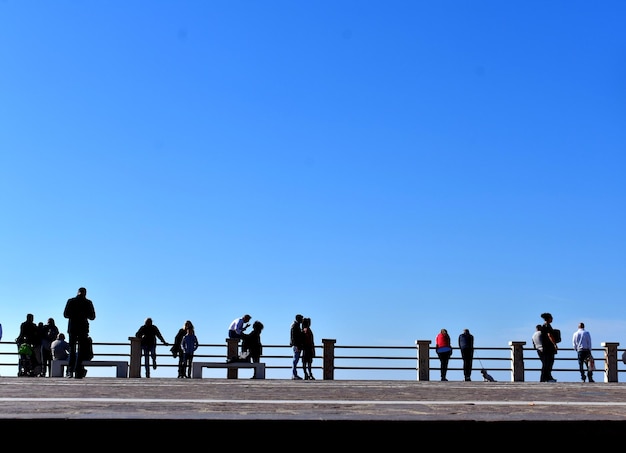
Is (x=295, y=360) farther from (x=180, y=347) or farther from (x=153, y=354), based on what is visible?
(x=153, y=354)

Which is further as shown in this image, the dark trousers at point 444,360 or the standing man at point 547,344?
the dark trousers at point 444,360

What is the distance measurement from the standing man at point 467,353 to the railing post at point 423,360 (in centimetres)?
118

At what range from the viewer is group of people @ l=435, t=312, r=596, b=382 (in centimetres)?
2244

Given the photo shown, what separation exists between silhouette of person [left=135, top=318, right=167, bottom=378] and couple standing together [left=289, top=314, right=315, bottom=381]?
3425mm

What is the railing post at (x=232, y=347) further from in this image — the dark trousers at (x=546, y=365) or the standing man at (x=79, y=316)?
the dark trousers at (x=546, y=365)

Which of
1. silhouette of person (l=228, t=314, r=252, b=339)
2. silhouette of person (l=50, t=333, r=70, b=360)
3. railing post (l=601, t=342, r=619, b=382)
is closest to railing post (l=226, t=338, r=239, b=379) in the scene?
silhouette of person (l=228, t=314, r=252, b=339)

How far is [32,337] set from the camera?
23875 mm

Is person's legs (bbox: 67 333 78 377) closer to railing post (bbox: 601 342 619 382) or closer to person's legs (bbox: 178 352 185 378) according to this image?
person's legs (bbox: 178 352 185 378)

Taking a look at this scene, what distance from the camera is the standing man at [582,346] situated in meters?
24.5

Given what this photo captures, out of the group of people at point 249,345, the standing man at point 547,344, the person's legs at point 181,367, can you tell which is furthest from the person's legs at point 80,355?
the standing man at point 547,344

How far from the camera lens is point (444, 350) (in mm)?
24109

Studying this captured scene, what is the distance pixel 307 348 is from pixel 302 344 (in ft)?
0.62

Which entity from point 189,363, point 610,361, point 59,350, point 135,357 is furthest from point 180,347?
point 610,361
